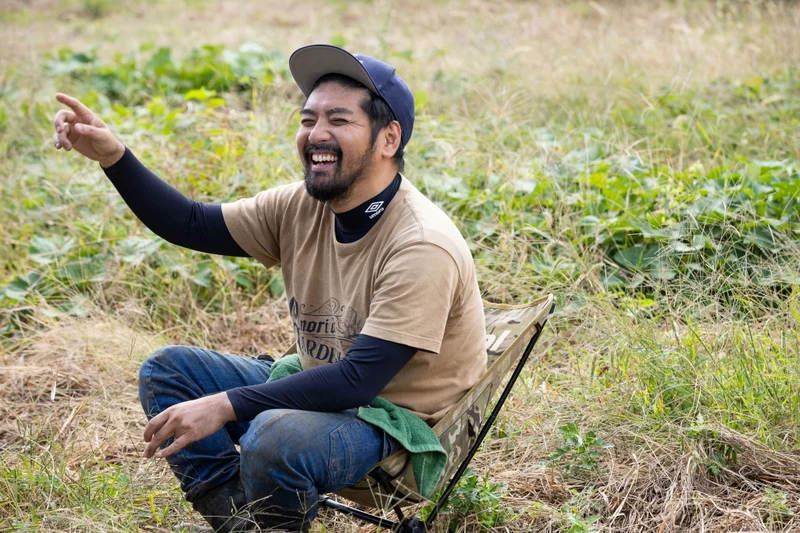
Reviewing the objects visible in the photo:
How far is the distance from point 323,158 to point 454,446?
3.04ft

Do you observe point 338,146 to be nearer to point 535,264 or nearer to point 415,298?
point 415,298

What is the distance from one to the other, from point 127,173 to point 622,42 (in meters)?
5.43

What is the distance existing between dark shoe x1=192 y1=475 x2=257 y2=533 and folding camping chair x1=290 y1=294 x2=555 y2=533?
24 cm

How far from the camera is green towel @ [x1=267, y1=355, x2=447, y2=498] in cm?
233

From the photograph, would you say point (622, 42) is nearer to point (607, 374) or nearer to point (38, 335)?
point (607, 374)

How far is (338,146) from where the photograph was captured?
251 centimetres

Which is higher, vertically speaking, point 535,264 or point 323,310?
point 323,310

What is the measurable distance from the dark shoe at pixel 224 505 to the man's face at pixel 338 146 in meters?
0.89

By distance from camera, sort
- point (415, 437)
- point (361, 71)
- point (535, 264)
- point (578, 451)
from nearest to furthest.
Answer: point (415, 437) < point (361, 71) < point (578, 451) < point (535, 264)

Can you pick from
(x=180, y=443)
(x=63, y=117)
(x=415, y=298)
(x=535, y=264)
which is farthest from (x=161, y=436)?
(x=535, y=264)

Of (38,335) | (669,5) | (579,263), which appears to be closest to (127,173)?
(38,335)

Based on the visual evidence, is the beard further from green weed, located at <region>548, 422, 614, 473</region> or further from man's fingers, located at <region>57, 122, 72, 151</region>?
green weed, located at <region>548, 422, 614, 473</region>

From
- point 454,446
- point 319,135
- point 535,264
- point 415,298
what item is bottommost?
point 535,264

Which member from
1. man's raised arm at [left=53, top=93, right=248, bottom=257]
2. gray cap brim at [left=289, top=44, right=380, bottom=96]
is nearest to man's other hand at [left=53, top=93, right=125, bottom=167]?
man's raised arm at [left=53, top=93, right=248, bottom=257]
